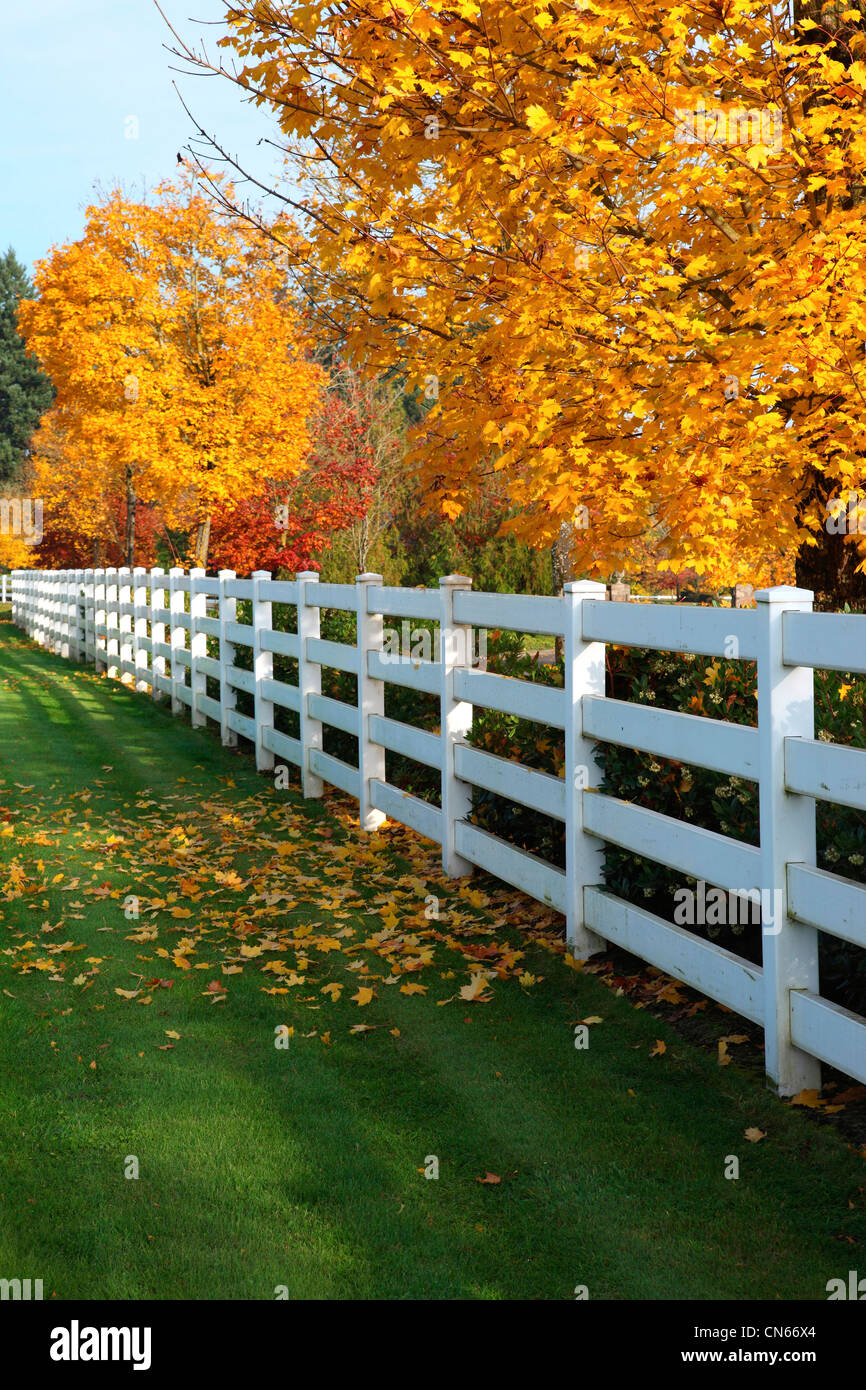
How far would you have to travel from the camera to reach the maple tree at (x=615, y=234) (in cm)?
580

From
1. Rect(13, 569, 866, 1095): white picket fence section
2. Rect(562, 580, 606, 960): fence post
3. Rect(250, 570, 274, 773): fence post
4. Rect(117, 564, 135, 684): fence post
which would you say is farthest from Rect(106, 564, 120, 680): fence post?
Rect(562, 580, 606, 960): fence post

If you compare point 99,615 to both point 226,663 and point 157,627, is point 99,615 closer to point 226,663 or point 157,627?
point 157,627

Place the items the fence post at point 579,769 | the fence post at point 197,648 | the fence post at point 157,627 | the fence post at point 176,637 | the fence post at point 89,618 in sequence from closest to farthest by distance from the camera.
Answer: the fence post at point 579,769, the fence post at point 197,648, the fence post at point 176,637, the fence post at point 157,627, the fence post at point 89,618

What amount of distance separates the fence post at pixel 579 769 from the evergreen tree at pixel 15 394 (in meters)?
76.2

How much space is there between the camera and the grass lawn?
332 centimetres

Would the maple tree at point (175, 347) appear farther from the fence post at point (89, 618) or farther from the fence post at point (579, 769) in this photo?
the fence post at point (579, 769)

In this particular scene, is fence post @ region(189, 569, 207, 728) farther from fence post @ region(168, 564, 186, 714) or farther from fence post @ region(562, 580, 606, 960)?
fence post @ region(562, 580, 606, 960)

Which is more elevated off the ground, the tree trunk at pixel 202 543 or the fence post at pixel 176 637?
the tree trunk at pixel 202 543

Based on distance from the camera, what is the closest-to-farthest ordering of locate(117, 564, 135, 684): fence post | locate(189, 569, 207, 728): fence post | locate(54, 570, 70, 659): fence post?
locate(189, 569, 207, 728): fence post → locate(117, 564, 135, 684): fence post → locate(54, 570, 70, 659): fence post

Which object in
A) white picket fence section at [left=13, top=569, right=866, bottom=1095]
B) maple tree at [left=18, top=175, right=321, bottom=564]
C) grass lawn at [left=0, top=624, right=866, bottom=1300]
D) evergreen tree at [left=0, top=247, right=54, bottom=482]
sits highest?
evergreen tree at [left=0, top=247, right=54, bottom=482]

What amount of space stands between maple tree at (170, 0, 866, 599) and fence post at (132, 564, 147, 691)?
12.4 meters

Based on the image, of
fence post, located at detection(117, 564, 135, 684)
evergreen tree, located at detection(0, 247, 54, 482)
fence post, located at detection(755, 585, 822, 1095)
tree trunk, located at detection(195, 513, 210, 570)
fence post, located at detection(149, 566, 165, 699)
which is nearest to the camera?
fence post, located at detection(755, 585, 822, 1095)

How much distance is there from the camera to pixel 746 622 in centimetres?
437

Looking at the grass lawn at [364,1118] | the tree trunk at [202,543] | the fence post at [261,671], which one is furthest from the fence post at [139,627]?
the grass lawn at [364,1118]
